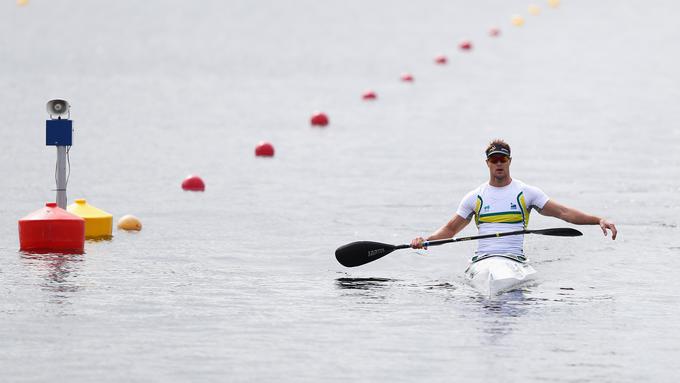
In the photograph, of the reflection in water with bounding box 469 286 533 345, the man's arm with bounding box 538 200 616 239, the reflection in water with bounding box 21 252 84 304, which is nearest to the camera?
the reflection in water with bounding box 469 286 533 345

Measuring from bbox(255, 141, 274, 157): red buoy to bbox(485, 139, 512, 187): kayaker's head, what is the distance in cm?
1227

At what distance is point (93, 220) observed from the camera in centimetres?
1791

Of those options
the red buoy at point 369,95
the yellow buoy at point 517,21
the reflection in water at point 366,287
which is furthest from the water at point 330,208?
the yellow buoy at point 517,21

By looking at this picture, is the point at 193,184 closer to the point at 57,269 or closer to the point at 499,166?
the point at 57,269

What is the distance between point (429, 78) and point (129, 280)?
29.4 meters

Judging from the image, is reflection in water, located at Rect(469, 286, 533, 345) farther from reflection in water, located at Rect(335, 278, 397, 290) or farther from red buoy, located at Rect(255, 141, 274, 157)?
red buoy, located at Rect(255, 141, 274, 157)

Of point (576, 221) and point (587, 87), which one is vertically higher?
point (587, 87)

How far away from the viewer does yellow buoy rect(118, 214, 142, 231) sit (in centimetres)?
1866

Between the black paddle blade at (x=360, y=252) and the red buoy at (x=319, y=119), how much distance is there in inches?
651

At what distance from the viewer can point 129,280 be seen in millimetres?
14898

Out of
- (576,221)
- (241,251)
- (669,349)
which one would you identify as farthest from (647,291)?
(241,251)

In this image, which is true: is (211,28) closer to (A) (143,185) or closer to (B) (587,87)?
(B) (587,87)

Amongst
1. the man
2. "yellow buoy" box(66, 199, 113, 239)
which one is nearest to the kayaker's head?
the man

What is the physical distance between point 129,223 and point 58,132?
195cm
